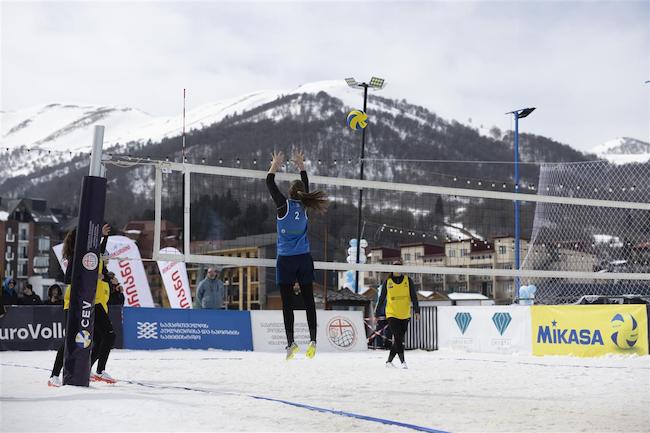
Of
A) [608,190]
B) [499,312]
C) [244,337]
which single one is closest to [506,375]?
[499,312]

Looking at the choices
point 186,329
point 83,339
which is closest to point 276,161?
point 83,339

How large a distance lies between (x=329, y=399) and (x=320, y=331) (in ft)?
37.7

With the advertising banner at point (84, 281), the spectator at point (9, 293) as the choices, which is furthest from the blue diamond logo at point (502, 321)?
the advertising banner at point (84, 281)

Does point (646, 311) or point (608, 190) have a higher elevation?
point (608, 190)

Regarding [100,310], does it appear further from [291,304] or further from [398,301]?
[398,301]

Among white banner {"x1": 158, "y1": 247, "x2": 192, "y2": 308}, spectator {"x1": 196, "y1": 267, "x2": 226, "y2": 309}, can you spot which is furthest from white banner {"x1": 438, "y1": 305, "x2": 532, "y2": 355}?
white banner {"x1": 158, "y1": 247, "x2": 192, "y2": 308}

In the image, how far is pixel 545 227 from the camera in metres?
20.8

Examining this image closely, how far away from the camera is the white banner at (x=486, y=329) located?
53.3 ft

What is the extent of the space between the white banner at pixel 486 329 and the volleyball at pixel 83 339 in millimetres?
10300

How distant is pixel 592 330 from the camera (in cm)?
1486

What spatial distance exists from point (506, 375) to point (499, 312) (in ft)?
23.0

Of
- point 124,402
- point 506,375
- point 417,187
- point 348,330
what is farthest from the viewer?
point 348,330

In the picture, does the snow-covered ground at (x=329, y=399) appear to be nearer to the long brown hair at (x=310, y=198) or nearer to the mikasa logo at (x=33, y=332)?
the long brown hair at (x=310, y=198)

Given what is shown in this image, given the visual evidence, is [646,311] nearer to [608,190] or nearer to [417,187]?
[608,190]
